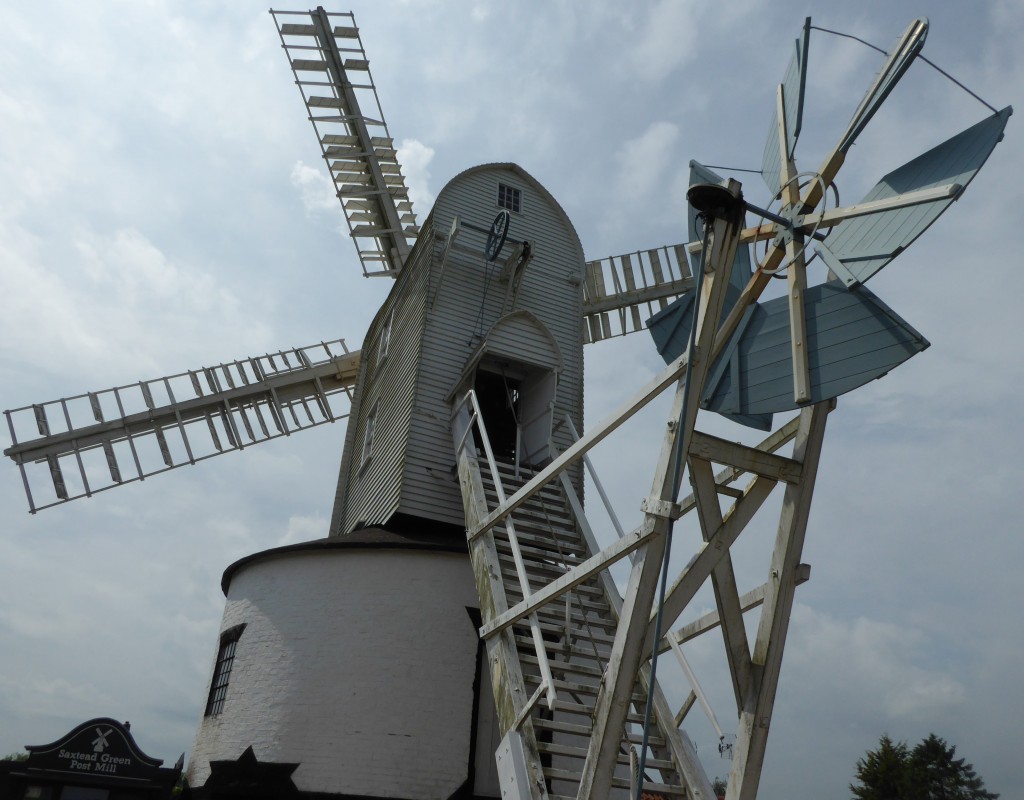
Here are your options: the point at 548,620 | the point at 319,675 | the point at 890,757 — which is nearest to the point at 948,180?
the point at 548,620

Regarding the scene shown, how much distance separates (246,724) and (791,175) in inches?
381

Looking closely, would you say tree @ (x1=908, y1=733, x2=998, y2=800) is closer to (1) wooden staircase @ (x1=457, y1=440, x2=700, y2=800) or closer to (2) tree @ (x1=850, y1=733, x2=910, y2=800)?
(2) tree @ (x1=850, y1=733, x2=910, y2=800)

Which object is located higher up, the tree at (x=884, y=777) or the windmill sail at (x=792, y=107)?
the tree at (x=884, y=777)

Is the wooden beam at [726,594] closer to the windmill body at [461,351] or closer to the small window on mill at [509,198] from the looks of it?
the windmill body at [461,351]

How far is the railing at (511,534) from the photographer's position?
7430 millimetres

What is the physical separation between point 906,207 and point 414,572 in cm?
801

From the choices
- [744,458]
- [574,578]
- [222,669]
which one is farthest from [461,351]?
[744,458]

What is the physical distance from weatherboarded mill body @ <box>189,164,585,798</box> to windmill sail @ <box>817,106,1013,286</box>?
697cm

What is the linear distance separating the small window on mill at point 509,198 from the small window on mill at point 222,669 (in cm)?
984

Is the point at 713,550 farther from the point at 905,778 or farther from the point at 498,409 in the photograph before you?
the point at 905,778

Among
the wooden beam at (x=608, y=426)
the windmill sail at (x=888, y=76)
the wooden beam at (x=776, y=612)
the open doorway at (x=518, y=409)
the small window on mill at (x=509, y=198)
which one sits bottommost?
the wooden beam at (x=776, y=612)

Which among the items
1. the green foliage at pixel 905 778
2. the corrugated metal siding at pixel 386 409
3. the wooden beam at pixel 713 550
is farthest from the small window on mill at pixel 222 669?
the green foliage at pixel 905 778

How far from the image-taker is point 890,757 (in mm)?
46781

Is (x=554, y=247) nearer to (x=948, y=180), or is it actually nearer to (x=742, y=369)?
(x=742, y=369)
